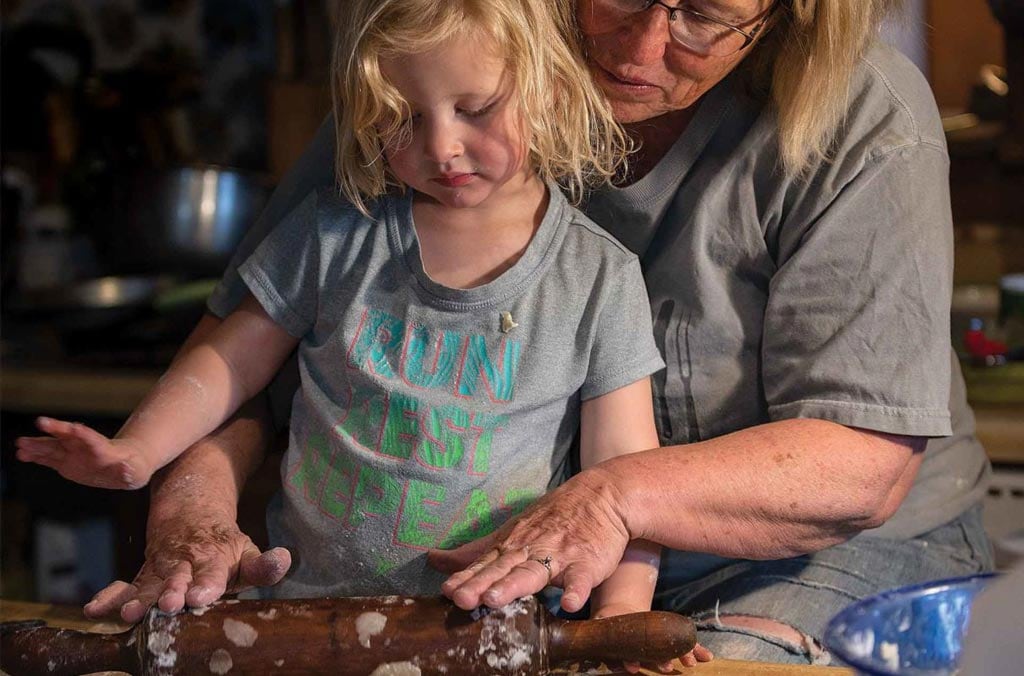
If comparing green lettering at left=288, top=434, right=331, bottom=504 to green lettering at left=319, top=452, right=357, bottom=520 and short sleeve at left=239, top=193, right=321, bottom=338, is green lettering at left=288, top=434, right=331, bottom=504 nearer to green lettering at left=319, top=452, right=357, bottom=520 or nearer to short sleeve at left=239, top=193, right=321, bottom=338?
green lettering at left=319, top=452, right=357, bottom=520

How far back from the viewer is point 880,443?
123 cm

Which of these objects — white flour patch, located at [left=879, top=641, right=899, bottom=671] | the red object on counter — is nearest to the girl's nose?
white flour patch, located at [left=879, top=641, right=899, bottom=671]

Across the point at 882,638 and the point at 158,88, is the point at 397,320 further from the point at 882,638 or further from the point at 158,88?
the point at 158,88

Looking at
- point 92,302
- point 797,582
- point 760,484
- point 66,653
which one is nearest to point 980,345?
point 797,582

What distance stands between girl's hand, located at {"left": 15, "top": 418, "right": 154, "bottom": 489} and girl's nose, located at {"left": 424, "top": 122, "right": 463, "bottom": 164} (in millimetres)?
404

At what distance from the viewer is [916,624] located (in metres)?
0.90

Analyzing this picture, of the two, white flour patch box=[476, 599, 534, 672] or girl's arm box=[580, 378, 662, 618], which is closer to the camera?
white flour patch box=[476, 599, 534, 672]

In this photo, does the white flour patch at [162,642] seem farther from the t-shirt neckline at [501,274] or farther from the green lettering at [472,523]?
the t-shirt neckline at [501,274]

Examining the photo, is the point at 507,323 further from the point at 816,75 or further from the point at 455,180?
the point at 816,75

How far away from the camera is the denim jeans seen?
1.26 m

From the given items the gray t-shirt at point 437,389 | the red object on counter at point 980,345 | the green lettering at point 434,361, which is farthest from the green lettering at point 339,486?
the red object on counter at point 980,345

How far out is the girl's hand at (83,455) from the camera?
1.14 m

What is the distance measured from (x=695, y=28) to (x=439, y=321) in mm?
390

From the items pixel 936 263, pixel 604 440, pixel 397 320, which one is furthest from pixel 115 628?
pixel 936 263
